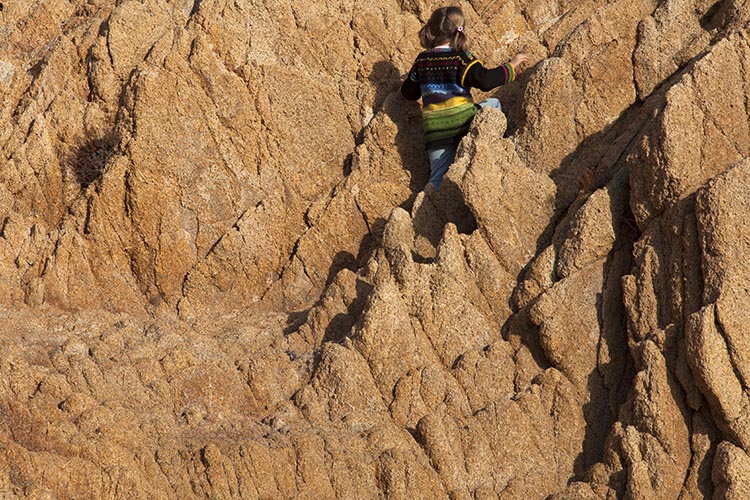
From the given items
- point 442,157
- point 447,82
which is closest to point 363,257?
point 442,157

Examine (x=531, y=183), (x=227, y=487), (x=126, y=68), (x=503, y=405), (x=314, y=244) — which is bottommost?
(x=227, y=487)

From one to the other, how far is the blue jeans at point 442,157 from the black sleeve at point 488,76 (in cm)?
24

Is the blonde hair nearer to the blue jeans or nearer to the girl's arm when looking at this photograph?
the girl's arm

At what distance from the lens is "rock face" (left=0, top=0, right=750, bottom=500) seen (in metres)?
9.05

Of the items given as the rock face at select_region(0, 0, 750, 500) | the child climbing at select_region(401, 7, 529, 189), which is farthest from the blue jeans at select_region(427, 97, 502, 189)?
the rock face at select_region(0, 0, 750, 500)

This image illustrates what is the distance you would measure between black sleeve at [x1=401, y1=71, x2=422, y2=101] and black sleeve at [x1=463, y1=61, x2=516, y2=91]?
658 millimetres

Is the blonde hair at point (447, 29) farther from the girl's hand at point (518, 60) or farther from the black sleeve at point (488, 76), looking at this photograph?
the girl's hand at point (518, 60)

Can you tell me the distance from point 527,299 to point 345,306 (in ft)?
5.89

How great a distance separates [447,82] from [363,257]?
2072mm

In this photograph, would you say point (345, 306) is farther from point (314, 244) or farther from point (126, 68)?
point (126, 68)

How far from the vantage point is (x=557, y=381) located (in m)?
9.55

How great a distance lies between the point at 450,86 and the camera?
466 inches

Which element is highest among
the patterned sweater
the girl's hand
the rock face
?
the girl's hand

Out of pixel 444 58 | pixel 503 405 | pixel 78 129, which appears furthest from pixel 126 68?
pixel 503 405
